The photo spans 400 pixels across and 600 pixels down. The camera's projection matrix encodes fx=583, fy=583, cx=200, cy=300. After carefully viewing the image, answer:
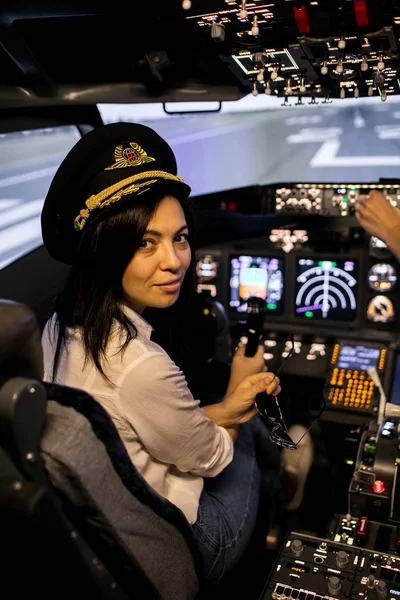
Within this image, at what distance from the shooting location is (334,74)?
6.83 feet

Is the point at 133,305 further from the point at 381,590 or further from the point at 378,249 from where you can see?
the point at 378,249

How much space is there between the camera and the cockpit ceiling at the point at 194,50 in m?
1.66

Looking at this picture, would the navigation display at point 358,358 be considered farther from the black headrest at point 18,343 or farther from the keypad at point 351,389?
the black headrest at point 18,343

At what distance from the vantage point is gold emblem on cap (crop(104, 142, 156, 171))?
1.29 m

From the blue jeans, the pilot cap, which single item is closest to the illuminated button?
the blue jeans

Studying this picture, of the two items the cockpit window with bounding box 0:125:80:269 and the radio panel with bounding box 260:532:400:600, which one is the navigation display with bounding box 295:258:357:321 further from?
the radio panel with bounding box 260:532:400:600

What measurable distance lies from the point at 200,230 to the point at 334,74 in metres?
1.22

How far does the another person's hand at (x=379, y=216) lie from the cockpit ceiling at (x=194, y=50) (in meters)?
0.43

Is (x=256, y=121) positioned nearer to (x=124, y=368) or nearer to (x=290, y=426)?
(x=290, y=426)

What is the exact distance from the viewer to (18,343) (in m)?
0.75

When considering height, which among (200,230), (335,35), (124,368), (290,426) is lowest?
(290,426)

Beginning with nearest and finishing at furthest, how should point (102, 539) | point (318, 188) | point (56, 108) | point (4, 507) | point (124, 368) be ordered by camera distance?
point (4, 507), point (102, 539), point (124, 368), point (56, 108), point (318, 188)

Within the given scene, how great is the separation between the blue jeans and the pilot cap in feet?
2.41

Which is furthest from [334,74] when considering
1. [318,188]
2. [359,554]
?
[359,554]
